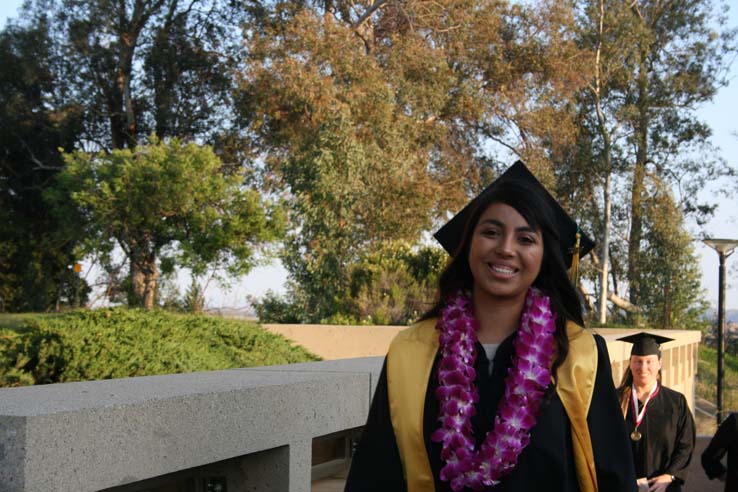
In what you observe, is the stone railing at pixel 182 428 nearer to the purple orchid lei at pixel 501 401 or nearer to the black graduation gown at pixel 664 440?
the purple orchid lei at pixel 501 401

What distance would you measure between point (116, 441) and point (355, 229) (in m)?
18.8

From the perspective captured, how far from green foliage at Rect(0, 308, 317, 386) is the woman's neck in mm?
3840

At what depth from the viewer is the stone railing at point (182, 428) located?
2.32 metres

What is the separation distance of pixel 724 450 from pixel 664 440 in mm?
583

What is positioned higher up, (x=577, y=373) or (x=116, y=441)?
(x=577, y=373)

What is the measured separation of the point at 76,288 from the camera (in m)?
25.6

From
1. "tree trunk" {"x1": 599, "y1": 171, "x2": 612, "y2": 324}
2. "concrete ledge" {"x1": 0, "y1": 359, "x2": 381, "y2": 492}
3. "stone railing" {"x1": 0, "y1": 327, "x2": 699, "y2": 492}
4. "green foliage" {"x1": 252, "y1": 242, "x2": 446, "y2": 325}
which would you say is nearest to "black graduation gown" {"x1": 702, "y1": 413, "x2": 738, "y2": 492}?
"stone railing" {"x1": 0, "y1": 327, "x2": 699, "y2": 492}

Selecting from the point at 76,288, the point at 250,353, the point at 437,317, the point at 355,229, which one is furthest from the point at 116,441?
the point at 76,288

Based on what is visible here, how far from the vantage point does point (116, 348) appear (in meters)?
6.26

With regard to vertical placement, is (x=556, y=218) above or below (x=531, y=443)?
above

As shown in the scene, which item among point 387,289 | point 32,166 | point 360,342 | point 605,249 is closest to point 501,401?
point 360,342

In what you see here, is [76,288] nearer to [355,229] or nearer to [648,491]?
[355,229]

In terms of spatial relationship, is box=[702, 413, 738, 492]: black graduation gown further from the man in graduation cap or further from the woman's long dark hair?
the woman's long dark hair

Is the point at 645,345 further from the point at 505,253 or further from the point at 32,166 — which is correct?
the point at 32,166
